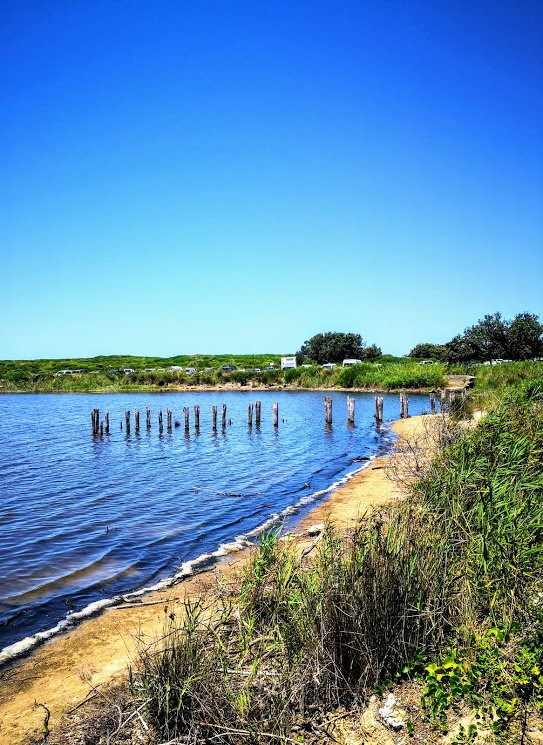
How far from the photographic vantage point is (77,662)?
6.84m

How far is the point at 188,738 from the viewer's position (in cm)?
403

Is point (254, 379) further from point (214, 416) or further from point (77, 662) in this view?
point (77, 662)

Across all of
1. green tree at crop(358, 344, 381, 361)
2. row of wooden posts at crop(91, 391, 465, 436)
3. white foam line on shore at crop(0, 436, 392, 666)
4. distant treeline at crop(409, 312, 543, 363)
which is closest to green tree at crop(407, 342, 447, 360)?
green tree at crop(358, 344, 381, 361)

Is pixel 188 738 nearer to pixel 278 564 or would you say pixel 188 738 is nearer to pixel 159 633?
pixel 278 564

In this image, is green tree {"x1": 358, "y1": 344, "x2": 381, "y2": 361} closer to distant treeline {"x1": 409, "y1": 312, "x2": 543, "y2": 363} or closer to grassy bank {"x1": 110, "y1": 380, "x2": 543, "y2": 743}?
distant treeline {"x1": 409, "y1": 312, "x2": 543, "y2": 363}

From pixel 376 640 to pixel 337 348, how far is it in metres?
90.9

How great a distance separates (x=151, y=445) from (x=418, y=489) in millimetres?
22986

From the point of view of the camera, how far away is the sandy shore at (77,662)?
5.66 m

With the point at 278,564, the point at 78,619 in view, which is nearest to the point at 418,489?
the point at 278,564

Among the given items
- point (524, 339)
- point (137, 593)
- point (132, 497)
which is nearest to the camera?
point (137, 593)

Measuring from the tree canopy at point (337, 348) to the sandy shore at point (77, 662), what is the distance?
85852 millimetres

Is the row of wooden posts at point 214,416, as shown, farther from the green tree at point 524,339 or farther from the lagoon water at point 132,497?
the green tree at point 524,339

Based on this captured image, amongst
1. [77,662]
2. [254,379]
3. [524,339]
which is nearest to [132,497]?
[77,662]

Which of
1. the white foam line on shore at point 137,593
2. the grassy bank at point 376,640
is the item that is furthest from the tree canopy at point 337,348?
the grassy bank at point 376,640
